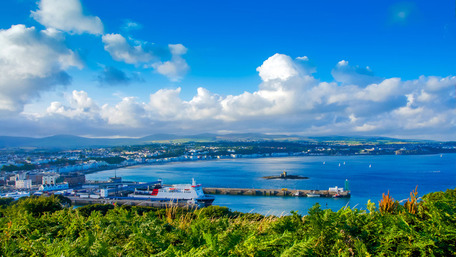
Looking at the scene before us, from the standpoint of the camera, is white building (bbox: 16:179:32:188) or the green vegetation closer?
the green vegetation

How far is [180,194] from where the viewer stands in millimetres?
22562

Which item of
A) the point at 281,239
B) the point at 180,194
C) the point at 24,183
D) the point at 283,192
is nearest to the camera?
the point at 281,239

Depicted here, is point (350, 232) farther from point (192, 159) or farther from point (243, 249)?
point (192, 159)

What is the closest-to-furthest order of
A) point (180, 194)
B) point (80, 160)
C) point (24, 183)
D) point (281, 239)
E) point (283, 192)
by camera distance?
point (281, 239), point (180, 194), point (283, 192), point (24, 183), point (80, 160)

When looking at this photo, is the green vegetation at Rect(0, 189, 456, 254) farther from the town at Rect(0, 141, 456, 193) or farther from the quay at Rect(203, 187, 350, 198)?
the town at Rect(0, 141, 456, 193)

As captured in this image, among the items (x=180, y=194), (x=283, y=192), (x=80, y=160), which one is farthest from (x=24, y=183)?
(x=80, y=160)

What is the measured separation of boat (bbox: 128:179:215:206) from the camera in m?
22.1

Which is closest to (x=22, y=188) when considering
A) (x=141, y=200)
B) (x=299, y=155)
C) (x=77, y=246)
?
(x=141, y=200)

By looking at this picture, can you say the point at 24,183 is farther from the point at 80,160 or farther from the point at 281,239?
the point at 281,239

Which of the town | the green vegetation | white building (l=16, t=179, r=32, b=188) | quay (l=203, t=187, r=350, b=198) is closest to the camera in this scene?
the green vegetation

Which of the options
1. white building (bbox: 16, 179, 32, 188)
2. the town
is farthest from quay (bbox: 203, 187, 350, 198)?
white building (bbox: 16, 179, 32, 188)

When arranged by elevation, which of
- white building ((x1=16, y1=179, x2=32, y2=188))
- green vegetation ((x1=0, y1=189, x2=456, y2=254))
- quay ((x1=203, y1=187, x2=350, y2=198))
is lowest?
quay ((x1=203, y1=187, x2=350, y2=198))

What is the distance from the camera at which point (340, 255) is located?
4.72 ft

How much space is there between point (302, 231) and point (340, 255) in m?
0.40
